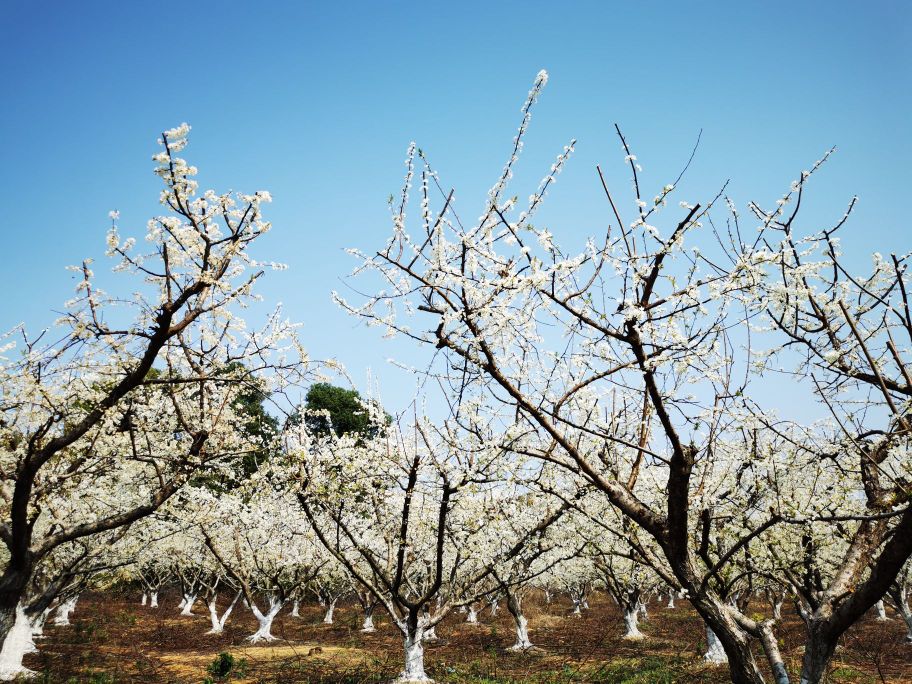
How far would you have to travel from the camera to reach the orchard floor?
1503 cm

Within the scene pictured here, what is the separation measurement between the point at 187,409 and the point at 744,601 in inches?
418

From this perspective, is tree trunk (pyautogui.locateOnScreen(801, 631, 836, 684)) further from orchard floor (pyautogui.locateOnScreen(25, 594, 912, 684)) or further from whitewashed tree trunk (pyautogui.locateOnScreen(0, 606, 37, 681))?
whitewashed tree trunk (pyautogui.locateOnScreen(0, 606, 37, 681))

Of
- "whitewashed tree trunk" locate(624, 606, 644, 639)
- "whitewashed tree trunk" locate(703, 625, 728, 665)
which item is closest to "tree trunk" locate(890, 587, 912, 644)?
"whitewashed tree trunk" locate(703, 625, 728, 665)

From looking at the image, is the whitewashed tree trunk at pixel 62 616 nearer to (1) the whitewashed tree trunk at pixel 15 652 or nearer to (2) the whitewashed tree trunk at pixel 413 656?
(1) the whitewashed tree trunk at pixel 15 652

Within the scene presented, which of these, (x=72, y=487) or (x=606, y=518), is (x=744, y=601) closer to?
(x=606, y=518)

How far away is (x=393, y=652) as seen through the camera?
782 inches

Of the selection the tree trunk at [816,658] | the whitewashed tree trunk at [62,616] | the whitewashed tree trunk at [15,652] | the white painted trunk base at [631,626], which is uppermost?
the tree trunk at [816,658]

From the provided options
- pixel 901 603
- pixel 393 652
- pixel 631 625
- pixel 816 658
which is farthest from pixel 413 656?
pixel 631 625

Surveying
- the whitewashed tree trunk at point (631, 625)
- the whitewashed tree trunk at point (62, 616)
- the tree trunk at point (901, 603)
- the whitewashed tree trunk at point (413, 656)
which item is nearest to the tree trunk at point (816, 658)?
the whitewashed tree trunk at point (413, 656)

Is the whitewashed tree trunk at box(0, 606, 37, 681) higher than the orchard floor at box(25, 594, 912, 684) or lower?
higher

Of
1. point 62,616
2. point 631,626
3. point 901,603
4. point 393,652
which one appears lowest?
point 631,626

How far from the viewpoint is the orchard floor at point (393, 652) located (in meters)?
15.0

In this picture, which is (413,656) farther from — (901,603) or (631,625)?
(631,625)

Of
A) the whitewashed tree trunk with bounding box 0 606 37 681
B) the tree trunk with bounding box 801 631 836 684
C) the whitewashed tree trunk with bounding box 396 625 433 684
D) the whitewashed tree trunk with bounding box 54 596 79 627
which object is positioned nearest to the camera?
the tree trunk with bounding box 801 631 836 684
